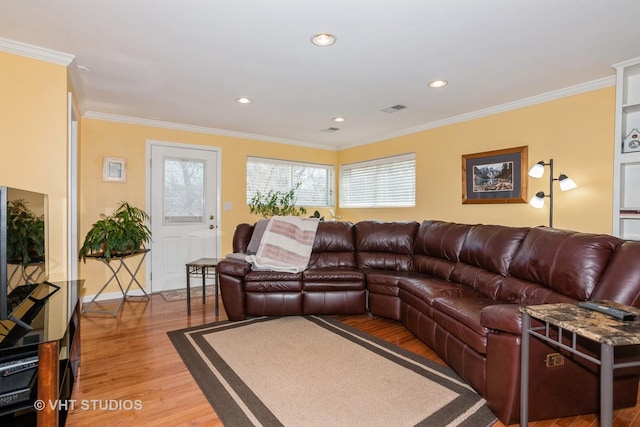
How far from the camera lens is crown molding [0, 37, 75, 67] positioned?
2.44 m

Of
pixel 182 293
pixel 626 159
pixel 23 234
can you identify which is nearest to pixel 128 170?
pixel 182 293

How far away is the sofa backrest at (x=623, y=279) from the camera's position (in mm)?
1796

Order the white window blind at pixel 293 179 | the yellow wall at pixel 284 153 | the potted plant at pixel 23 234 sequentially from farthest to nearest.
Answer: the white window blind at pixel 293 179 → the yellow wall at pixel 284 153 → the potted plant at pixel 23 234

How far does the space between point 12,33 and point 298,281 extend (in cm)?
300

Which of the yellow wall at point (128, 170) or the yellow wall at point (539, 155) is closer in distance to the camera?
the yellow wall at point (539, 155)

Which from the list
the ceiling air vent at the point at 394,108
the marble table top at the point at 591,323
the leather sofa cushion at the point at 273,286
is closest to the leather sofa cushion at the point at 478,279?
the marble table top at the point at 591,323

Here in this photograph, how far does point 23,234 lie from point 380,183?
4.48 metres

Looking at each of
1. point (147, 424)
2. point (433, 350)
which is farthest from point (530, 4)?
point (147, 424)

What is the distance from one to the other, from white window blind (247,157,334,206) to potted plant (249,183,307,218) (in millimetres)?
76

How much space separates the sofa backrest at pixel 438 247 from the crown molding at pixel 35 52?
3648mm

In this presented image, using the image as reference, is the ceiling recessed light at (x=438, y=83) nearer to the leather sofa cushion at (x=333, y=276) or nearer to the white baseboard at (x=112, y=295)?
the leather sofa cushion at (x=333, y=276)

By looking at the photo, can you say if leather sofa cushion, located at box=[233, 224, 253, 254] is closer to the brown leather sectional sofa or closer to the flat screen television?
the brown leather sectional sofa

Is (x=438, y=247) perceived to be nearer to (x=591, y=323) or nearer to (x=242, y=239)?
(x=591, y=323)

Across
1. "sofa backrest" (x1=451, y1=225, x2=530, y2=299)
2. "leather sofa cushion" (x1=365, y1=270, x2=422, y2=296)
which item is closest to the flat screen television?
"leather sofa cushion" (x1=365, y1=270, x2=422, y2=296)
